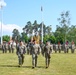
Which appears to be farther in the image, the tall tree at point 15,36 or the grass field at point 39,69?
the tall tree at point 15,36

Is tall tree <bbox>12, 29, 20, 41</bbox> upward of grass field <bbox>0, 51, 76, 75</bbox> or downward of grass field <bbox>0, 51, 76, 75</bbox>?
upward

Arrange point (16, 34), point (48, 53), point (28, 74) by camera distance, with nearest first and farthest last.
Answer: point (28, 74) < point (48, 53) < point (16, 34)

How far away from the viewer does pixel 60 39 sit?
108m

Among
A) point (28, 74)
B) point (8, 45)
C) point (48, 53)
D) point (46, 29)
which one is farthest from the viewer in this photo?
point (46, 29)

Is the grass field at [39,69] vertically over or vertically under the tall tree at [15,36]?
under

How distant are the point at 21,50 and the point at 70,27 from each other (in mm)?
88357

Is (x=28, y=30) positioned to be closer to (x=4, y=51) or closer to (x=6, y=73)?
(x=4, y=51)

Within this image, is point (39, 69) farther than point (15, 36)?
No

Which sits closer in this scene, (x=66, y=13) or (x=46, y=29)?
(x=66, y=13)

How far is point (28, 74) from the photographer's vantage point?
17578mm

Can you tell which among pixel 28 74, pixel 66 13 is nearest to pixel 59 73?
pixel 28 74

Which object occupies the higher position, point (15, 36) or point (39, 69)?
point (15, 36)

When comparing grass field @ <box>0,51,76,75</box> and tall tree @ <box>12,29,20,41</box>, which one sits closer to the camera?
grass field @ <box>0,51,76,75</box>

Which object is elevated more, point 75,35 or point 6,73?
point 75,35
